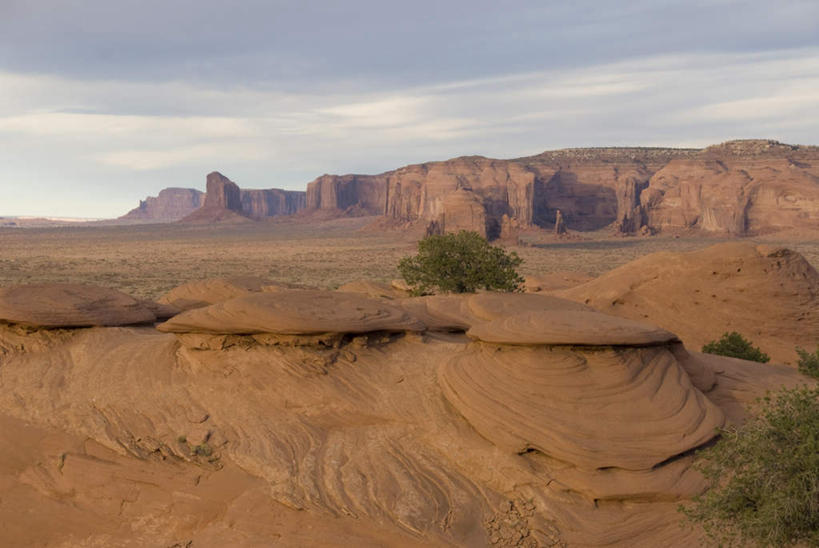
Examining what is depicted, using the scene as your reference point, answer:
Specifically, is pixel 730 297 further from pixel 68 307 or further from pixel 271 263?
pixel 271 263

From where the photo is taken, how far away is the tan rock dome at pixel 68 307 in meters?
13.8

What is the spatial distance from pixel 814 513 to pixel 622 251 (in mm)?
73658

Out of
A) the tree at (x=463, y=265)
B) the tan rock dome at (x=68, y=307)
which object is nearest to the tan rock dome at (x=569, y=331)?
the tan rock dome at (x=68, y=307)

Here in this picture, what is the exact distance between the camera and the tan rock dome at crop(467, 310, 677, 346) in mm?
10273

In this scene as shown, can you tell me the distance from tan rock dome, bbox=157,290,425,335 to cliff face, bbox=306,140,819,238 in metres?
67.3

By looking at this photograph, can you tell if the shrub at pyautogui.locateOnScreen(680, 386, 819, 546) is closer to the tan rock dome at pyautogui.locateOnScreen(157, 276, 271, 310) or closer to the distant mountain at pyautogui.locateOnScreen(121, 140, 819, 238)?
the tan rock dome at pyautogui.locateOnScreen(157, 276, 271, 310)

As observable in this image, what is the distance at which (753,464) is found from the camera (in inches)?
284

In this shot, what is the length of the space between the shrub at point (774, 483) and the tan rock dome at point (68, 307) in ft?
41.7

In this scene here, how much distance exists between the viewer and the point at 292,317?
11391 mm

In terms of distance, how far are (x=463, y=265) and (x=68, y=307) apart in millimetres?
12836

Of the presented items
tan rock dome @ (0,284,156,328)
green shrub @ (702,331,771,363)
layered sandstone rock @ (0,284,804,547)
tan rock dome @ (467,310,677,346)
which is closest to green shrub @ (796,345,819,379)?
layered sandstone rock @ (0,284,804,547)

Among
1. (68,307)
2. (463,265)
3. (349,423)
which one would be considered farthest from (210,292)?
(349,423)

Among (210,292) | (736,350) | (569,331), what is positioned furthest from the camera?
(210,292)

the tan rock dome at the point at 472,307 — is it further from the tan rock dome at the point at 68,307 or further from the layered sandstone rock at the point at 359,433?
the tan rock dome at the point at 68,307
